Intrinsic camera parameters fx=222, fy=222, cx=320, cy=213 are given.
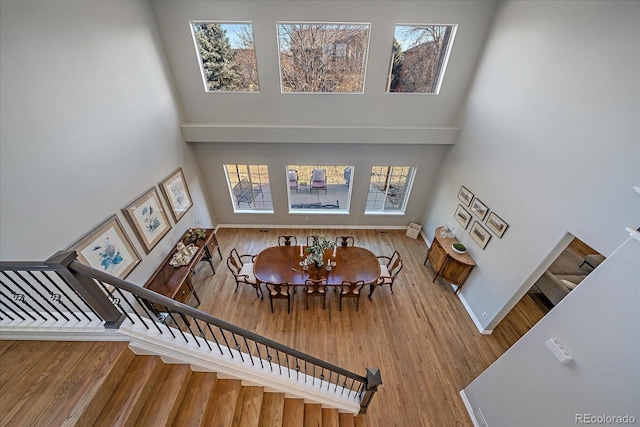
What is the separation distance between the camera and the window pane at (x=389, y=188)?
573 centimetres

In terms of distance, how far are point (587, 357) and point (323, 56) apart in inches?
214

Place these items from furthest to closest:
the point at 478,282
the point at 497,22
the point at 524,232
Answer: the point at 478,282, the point at 497,22, the point at 524,232

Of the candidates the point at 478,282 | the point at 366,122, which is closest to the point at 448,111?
the point at 366,122

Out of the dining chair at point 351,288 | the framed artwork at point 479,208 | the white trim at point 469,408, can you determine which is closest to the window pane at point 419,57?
the framed artwork at point 479,208

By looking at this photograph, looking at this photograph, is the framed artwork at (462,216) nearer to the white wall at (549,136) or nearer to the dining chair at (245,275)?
the white wall at (549,136)

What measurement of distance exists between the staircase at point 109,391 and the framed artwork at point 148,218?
1829 mm

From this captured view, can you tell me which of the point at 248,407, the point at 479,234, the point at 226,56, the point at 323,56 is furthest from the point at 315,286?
the point at 226,56

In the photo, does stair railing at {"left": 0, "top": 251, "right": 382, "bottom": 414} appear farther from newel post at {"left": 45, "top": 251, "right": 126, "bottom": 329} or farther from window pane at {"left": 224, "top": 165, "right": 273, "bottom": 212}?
window pane at {"left": 224, "top": 165, "right": 273, "bottom": 212}

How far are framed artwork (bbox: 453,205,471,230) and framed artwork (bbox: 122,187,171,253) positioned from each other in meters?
5.80

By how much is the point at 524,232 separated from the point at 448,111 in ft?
9.80

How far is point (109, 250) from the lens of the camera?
117 inches

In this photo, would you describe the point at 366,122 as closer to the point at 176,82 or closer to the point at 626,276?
the point at 176,82

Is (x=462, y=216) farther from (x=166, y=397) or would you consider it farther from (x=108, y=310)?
(x=108, y=310)

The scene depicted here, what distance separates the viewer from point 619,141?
2232mm
